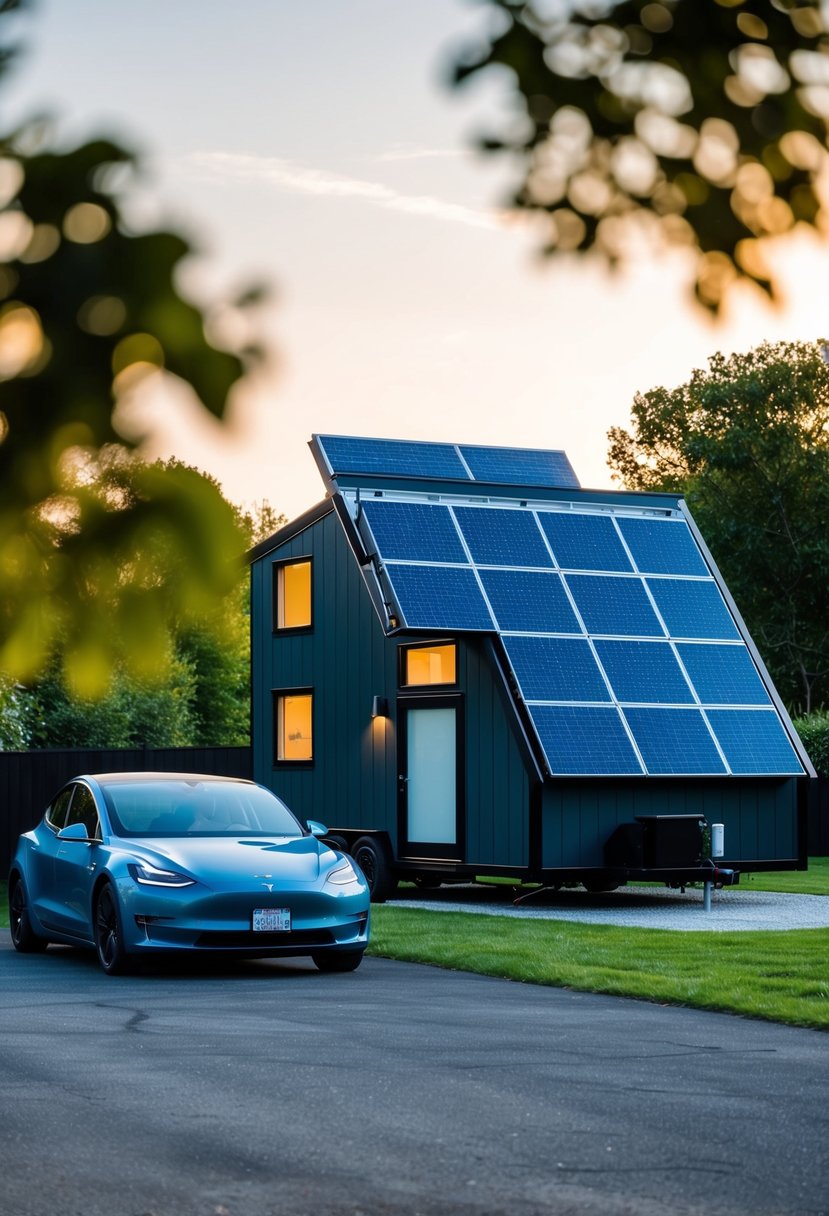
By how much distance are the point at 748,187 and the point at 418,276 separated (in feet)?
3.27

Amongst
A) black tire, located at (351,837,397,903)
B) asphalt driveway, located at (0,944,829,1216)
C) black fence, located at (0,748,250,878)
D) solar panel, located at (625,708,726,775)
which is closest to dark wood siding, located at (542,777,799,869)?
solar panel, located at (625,708,726,775)

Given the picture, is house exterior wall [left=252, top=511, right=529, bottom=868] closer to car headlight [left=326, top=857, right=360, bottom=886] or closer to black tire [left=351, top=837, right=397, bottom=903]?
black tire [left=351, top=837, right=397, bottom=903]

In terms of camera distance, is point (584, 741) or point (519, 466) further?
point (519, 466)

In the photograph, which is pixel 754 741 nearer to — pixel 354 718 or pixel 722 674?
pixel 722 674

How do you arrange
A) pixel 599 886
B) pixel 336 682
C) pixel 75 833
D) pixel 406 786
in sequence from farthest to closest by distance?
1. pixel 336 682
2. pixel 599 886
3. pixel 406 786
4. pixel 75 833

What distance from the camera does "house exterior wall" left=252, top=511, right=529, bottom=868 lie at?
21109mm

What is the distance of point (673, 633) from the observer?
2238 centimetres

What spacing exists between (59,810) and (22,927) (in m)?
1.11

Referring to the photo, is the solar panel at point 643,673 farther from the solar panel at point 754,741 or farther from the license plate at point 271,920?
the license plate at point 271,920

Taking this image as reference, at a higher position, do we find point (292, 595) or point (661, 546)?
point (661, 546)

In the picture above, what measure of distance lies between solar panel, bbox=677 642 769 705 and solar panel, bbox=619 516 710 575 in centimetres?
121

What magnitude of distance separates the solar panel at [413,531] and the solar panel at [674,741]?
2.83 metres

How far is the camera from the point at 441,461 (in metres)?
25.4

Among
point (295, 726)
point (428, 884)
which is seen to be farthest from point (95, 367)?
point (295, 726)
